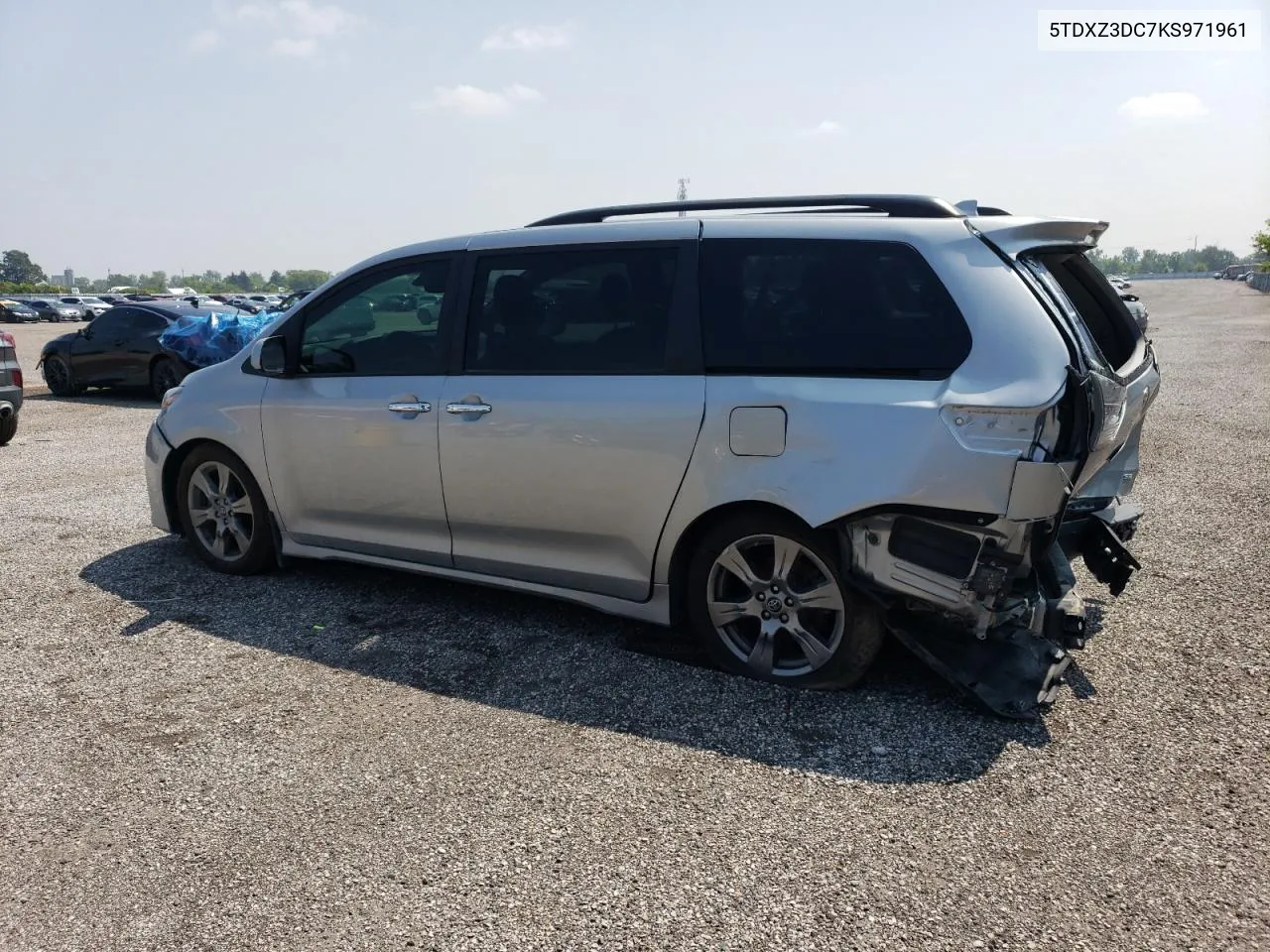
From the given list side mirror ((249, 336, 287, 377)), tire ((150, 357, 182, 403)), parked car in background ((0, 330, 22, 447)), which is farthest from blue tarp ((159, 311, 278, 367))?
side mirror ((249, 336, 287, 377))

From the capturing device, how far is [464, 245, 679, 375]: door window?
4.40 meters

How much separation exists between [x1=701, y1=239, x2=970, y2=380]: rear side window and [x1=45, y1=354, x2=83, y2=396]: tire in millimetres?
14771

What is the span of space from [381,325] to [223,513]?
1.56 metres

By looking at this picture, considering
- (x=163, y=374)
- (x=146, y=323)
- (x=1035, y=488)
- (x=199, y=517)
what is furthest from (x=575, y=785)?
(x=146, y=323)

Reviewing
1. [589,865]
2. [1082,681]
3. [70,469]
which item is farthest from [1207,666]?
[70,469]

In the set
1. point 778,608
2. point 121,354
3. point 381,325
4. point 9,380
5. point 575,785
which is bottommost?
point 575,785

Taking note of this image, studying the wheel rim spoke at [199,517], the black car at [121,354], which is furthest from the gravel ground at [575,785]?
the black car at [121,354]

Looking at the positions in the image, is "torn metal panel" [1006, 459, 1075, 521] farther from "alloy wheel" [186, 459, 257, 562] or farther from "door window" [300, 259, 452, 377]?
"alloy wheel" [186, 459, 257, 562]

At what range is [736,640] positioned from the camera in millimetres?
4328

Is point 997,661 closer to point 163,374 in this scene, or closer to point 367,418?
point 367,418

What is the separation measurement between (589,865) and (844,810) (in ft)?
2.84

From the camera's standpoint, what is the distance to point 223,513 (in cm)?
580

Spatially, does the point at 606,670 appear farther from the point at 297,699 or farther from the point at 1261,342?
the point at 1261,342

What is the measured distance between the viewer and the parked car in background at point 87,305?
203 ft
